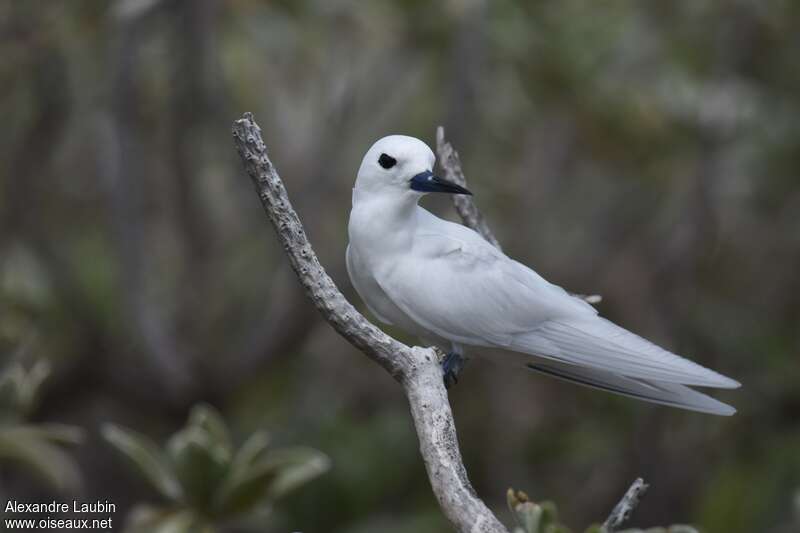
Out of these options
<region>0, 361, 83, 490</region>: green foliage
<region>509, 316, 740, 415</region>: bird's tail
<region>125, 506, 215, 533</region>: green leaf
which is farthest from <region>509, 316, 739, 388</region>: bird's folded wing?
<region>0, 361, 83, 490</region>: green foliage

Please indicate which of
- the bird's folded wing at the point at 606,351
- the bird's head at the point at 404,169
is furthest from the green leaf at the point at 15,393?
the bird's folded wing at the point at 606,351

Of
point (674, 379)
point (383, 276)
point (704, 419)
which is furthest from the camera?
point (704, 419)

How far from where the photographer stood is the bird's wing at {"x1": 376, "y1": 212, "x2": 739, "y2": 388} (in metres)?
2.44

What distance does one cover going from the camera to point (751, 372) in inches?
256

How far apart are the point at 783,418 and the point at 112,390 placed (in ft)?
12.6

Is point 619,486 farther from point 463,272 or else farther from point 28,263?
point 463,272

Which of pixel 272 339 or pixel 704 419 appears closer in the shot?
pixel 272 339

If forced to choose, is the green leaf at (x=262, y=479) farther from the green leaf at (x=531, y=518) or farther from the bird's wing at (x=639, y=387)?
the green leaf at (x=531, y=518)

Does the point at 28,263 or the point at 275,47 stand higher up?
the point at 275,47

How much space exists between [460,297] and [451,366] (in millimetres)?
156

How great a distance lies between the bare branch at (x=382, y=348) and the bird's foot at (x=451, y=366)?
0.81ft

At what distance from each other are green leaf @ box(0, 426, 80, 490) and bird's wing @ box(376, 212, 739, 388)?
91 cm

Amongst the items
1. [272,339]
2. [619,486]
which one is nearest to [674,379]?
[272,339]

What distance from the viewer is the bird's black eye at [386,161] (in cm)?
241
